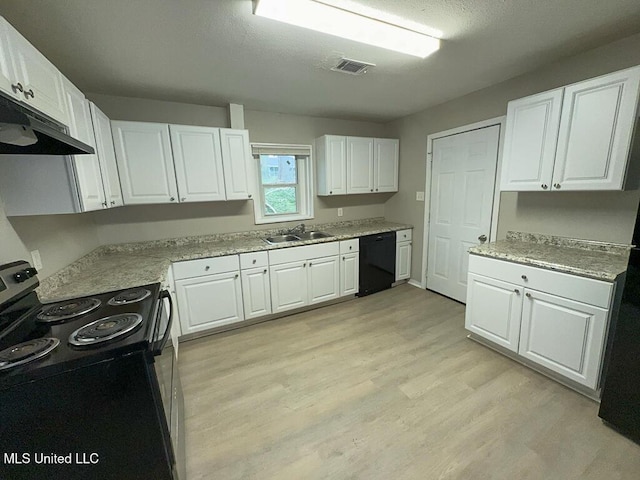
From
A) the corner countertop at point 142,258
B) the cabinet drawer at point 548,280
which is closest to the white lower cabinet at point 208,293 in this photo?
the corner countertop at point 142,258

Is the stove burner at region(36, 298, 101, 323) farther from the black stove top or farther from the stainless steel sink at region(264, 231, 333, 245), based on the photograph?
the stainless steel sink at region(264, 231, 333, 245)

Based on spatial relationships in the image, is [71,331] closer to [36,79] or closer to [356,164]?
[36,79]

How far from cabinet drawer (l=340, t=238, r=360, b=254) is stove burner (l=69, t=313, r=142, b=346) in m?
2.36

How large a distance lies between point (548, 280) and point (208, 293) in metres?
2.85

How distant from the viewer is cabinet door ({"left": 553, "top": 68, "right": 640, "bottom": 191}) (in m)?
1.71

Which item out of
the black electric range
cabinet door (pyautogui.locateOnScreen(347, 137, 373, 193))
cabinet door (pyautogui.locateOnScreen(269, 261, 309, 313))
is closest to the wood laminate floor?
cabinet door (pyautogui.locateOnScreen(269, 261, 309, 313))

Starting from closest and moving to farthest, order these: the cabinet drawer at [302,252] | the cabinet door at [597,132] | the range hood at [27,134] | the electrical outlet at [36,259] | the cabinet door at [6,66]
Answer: the range hood at [27,134] < the cabinet door at [6,66] < the electrical outlet at [36,259] < the cabinet door at [597,132] < the cabinet drawer at [302,252]

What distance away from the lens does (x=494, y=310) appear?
2289 mm

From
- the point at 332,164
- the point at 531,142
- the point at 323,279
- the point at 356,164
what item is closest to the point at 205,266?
the point at 323,279

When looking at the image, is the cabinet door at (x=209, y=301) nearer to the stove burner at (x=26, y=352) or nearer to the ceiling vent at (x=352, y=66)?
the stove burner at (x=26, y=352)

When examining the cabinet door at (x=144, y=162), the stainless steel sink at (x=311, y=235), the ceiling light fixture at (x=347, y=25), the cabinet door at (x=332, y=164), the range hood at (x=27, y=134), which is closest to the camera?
the range hood at (x=27, y=134)

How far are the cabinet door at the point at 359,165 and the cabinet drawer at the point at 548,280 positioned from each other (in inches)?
71.4

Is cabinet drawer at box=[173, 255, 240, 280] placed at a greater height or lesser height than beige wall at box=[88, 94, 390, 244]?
lesser

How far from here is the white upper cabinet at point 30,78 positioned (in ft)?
3.59
